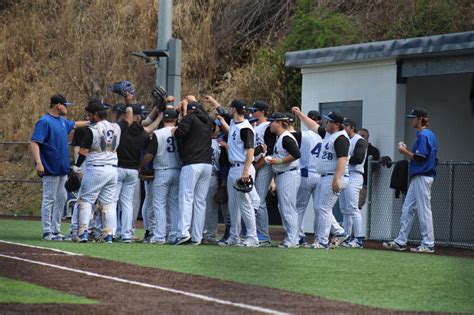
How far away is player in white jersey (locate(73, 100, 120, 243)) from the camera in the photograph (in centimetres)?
1652

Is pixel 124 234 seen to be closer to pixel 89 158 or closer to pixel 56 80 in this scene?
pixel 89 158

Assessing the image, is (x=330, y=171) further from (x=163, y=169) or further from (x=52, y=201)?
(x=52, y=201)

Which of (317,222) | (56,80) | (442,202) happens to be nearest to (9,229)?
(317,222)

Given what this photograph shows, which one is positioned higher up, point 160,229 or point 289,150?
point 289,150

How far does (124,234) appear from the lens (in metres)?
17.2

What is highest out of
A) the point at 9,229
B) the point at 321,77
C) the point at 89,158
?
the point at 321,77

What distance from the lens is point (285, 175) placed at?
1725 cm

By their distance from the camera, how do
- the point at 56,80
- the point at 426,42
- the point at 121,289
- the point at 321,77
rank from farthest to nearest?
the point at 56,80 → the point at 321,77 → the point at 426,42 → the point at 121,289

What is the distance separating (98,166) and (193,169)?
4.45 feet

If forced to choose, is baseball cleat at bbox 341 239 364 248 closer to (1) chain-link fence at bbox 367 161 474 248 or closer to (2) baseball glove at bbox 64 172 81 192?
(1) chain-link fence at bbox 367 161 474 248

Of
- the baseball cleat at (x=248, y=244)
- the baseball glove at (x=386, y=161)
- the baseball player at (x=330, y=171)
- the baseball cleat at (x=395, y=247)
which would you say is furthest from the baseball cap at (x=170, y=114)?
the baseball glove at (x=386, y=161)

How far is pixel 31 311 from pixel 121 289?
1.69 meters

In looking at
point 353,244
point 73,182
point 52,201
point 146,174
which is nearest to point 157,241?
point 146,174

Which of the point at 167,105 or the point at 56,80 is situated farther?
the point at 56,80
